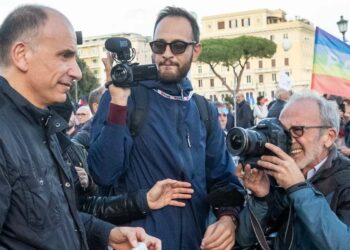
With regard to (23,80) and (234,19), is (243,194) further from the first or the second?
(234,19)

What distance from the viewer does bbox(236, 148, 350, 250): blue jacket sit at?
2.58 m

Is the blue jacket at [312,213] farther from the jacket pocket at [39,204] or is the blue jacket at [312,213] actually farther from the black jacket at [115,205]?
the jacket pocket at [39,204]

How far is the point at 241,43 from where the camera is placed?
76.6 metres

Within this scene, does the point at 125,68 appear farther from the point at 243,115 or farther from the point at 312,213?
the point at 243,115

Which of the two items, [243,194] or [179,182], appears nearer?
[179,182]

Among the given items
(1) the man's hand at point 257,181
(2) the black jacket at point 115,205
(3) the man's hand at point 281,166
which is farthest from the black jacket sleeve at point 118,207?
(3) the man's hand at point 281,166

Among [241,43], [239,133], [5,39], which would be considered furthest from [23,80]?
[241,43]

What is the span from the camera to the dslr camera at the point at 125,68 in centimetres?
263

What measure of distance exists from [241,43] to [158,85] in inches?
2949

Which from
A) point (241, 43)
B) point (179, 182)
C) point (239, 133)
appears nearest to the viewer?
point (239, 133)

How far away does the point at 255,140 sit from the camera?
256cm

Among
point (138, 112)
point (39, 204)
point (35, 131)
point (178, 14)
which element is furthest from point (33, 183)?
point (178, 14)

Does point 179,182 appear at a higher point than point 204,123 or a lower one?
lower

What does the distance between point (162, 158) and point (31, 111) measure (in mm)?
962
